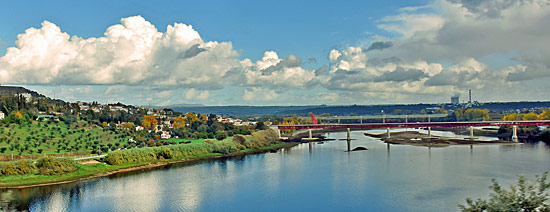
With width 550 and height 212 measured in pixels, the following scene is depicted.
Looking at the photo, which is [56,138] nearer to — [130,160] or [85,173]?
[130,160]

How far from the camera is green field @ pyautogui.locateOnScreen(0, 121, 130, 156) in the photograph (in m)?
54.5

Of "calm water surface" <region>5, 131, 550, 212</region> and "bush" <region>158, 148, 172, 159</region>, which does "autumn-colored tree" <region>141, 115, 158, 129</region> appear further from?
"calm water surface" <region>5, 131, 550, 212</region>

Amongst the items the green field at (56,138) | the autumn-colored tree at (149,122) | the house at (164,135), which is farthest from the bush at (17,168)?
the autumn-colored tree at (149,122)

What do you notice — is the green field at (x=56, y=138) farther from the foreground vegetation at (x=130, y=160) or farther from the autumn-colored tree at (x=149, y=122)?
the autumn-colored tree at (x=149, y=122)

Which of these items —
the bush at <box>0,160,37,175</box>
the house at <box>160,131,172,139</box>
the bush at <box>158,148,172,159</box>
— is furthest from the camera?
the house at <box>160,131,172,139</box>

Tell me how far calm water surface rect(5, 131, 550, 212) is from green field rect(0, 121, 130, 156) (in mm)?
13152

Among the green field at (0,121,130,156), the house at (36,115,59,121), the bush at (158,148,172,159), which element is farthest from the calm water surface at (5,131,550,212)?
the house at (36,115,59,121)

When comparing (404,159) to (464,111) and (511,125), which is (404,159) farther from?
(464,111)

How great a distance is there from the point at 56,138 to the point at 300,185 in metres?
37.7

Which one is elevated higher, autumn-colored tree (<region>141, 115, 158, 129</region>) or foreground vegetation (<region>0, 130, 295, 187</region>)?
autumn-colored tree (<region>141, 115, 158, 129</region>)

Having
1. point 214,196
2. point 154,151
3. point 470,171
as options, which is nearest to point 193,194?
point 214,196

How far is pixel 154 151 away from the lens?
59.2 meters

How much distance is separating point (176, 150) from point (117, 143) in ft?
29.9

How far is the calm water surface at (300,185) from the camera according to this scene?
3303 cm
